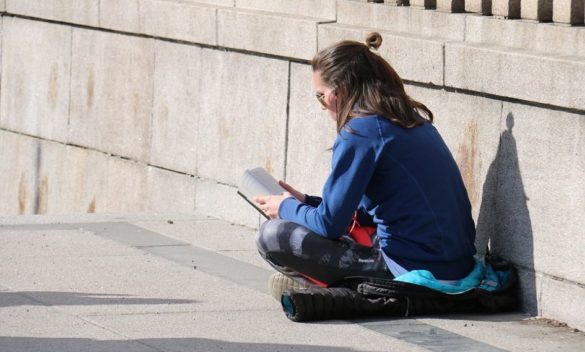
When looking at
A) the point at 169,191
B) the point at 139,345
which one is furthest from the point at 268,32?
the point at 139,345

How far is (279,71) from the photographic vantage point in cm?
822

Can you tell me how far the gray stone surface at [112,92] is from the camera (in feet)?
31.4

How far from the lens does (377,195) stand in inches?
239

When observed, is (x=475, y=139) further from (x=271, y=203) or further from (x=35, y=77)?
(x=35, y=77)

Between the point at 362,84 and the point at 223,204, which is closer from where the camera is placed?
the point at 362,84

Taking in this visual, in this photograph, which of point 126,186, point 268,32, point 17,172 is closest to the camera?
point 268,32

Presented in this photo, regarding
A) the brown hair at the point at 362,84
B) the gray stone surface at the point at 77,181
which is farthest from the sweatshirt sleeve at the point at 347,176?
the gray stone surface at the point at 77,181

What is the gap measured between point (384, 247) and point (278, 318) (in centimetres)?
54

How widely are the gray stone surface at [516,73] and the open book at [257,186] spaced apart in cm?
97

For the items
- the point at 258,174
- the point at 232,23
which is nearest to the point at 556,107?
the point at 258,174

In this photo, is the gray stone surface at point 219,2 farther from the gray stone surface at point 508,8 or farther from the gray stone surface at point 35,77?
the gray stone surface at point 508,8

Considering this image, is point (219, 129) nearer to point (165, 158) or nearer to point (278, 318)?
point (165, 158)

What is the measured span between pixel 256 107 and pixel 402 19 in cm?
145

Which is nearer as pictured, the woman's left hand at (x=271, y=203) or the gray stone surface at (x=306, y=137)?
the woman's left hand at (x=271, y=203)
